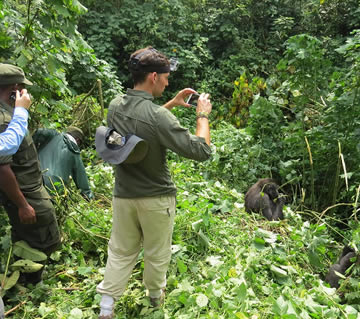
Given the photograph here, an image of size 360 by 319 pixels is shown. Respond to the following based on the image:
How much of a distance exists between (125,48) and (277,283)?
8811 mm

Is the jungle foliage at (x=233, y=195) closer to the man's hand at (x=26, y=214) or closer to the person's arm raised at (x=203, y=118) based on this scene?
the man's hand at (x=26, y=214)

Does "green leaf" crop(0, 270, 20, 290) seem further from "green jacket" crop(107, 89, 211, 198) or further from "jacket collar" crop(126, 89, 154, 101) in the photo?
"jacket collar" crop(126, 89, 154, 101)

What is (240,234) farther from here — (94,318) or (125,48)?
(125,48)

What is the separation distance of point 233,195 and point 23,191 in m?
2.94

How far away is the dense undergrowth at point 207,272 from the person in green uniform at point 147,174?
12.9 inches

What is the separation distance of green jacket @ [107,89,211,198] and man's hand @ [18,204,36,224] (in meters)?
0.72

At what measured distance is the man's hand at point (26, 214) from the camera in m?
2.85

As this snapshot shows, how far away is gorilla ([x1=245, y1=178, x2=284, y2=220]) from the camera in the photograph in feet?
15.7

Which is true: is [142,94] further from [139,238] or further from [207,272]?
[207,272]

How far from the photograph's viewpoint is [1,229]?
11.3 feet

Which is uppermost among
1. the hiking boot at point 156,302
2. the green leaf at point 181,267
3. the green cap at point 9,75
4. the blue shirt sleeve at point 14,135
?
the green cap at point 9,75

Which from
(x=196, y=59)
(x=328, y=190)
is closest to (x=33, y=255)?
(x=328, y=190)

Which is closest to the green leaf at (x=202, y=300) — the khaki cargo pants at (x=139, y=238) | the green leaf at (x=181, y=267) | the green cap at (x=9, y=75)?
the khaki cargo pants at (x=139, y=238)

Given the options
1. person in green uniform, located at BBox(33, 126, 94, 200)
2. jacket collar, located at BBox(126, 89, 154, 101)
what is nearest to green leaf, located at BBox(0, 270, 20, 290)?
person in green uniform, located at BBox(33, 126, 94, 200)
